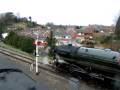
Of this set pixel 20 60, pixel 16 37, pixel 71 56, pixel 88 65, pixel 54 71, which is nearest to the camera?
pixel 88 65

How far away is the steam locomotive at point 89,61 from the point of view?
13.8 metres

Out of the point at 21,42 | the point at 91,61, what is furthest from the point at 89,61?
the point at 21,42

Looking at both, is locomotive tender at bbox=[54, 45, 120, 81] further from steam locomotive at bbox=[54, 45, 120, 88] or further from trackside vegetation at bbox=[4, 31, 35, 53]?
trackside vegetation at bbox=[4, 31, 35, 53]

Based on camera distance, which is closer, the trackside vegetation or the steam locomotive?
the steam locomotive

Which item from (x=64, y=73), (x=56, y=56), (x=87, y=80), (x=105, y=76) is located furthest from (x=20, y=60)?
(x=105, y=76)

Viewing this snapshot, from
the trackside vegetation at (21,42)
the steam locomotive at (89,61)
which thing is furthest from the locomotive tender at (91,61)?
the trackside vegetation at (21,42)

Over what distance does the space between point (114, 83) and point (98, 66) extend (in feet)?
5.41

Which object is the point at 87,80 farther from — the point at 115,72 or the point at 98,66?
the point at 115,72

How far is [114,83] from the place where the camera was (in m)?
13.5

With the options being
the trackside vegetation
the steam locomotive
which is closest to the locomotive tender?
the steam locomotive

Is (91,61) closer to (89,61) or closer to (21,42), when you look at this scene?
(89,61)

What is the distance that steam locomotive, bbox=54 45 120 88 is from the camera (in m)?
13.8

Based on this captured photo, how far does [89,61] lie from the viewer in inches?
618

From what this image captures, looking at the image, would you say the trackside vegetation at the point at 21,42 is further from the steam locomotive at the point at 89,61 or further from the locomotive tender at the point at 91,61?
the locomotive tender at the point at 91,61
